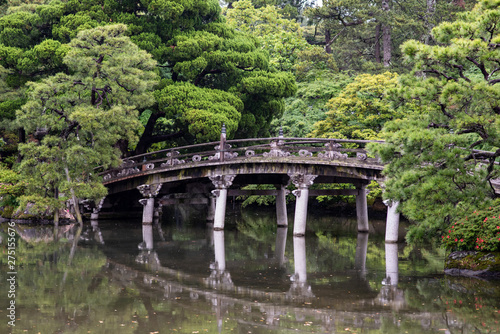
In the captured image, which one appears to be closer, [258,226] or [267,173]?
[267,173]

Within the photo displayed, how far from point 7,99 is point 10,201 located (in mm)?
5028

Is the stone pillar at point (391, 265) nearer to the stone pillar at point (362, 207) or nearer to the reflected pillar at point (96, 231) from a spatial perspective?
the stone pillar at point (362, 207)

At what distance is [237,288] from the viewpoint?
13367 millimetres

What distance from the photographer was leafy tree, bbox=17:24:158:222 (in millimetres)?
24250

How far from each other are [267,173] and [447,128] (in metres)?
10.8

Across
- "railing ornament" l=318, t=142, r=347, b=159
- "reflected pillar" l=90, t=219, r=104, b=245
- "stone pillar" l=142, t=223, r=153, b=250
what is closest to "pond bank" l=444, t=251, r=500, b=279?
"railing ornament" l=318, t=142, r=347, b=159

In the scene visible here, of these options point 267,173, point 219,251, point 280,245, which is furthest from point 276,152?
point 219,251

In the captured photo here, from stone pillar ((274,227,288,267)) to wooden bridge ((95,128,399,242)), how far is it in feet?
2.48

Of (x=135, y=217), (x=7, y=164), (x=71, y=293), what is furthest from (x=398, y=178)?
(x=7, y=164)

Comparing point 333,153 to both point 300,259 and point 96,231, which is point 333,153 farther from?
point 96,231

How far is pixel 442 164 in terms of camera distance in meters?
13.8

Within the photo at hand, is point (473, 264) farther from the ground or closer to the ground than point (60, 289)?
farther from the ground

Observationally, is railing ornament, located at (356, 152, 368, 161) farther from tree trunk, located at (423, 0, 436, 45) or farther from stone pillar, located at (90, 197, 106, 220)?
tree trunk, located at (423, 0, 436, 45)

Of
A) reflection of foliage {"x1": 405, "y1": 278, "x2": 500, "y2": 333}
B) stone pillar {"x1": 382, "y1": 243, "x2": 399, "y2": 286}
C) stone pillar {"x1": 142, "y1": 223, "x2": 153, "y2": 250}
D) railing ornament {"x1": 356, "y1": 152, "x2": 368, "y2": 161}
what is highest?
railing ornament {"x1": 356, "y1": 152, "x2": 368, "y2": 161}
